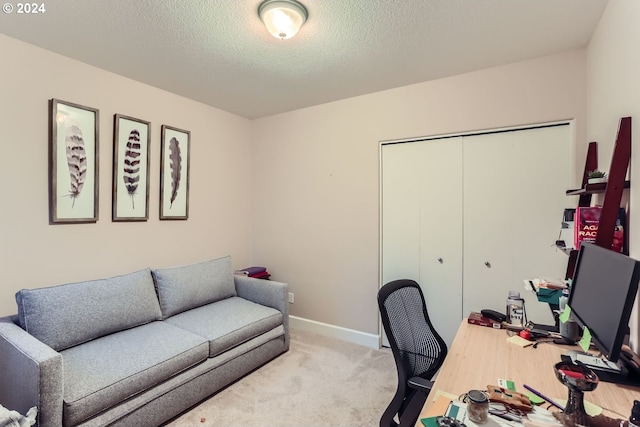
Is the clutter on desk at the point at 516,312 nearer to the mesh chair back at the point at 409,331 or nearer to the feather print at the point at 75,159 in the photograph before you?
the mesh chair back at the point at 409,331

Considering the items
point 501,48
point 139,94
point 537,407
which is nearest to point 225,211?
point 139,94

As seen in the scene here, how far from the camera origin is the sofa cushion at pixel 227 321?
94.5 inches

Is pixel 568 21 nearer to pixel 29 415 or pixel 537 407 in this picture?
pixel 537 407

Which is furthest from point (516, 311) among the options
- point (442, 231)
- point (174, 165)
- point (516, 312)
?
point (174, 165)

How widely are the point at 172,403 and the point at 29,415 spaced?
2.45ft

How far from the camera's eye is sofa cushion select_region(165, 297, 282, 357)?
240 centimetres

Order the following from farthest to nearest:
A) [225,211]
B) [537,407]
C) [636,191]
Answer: [225,211]
[636,191]
[537,407]

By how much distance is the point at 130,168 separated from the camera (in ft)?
9.28

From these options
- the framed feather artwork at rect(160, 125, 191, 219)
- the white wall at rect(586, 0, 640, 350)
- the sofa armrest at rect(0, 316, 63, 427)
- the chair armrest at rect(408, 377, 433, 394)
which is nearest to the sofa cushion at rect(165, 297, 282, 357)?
the sofa armrest at rect(0, 316, 63, 427)

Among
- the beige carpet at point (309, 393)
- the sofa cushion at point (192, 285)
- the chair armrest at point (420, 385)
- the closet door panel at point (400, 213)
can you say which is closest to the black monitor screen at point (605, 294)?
the chair armrest at point (420, 385)

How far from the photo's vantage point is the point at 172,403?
80.0 inches

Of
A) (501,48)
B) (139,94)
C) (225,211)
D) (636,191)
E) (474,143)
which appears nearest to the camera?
(636,191)

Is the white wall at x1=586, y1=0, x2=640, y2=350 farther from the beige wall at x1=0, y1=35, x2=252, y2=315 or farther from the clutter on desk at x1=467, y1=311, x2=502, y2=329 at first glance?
the beige wall at x1=0, y1=35, x2=252, y2=315

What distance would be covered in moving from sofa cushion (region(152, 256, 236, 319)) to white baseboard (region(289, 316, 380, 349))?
2.95 ft
